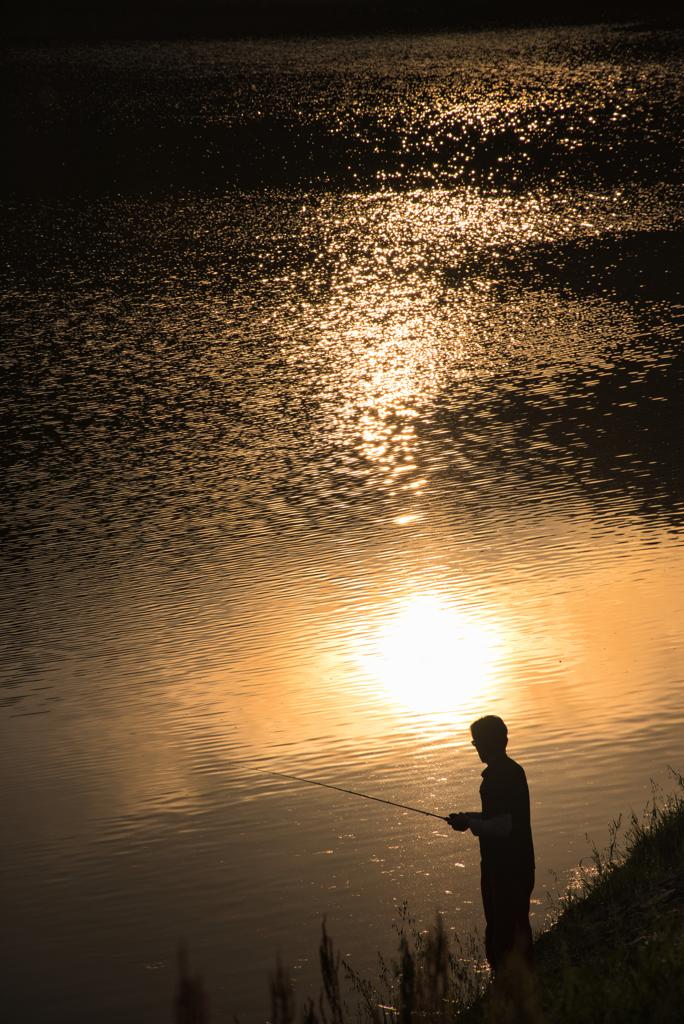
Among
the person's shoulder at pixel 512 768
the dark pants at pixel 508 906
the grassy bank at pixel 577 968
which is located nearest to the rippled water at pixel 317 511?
the grassy bank at pixel 577 968

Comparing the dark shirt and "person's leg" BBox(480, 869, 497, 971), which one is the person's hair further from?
"person's leg" BBox(480, 869, 497, 971)

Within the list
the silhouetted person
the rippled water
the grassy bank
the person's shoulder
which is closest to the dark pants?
the silhouetted person

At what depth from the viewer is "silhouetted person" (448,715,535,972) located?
3.41 m

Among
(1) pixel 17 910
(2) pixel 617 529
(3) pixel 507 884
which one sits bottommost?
(2) pixel 617 529

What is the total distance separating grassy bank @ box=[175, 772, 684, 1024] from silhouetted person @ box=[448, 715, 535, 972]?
0.19m

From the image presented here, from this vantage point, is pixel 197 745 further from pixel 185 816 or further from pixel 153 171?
pixel 153 171

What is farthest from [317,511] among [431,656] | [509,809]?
[509,809]

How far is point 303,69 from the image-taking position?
106 feet

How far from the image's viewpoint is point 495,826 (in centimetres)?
341

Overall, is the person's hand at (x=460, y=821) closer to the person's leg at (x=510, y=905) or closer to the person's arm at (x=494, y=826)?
the person's arm at (x=494, y=826)

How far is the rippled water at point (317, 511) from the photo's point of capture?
5.09m

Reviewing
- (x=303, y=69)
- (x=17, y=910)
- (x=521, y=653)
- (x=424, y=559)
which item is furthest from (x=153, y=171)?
(x=17, y=910)

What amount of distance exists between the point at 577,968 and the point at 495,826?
52cm

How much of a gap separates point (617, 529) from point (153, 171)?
70.1 ft
